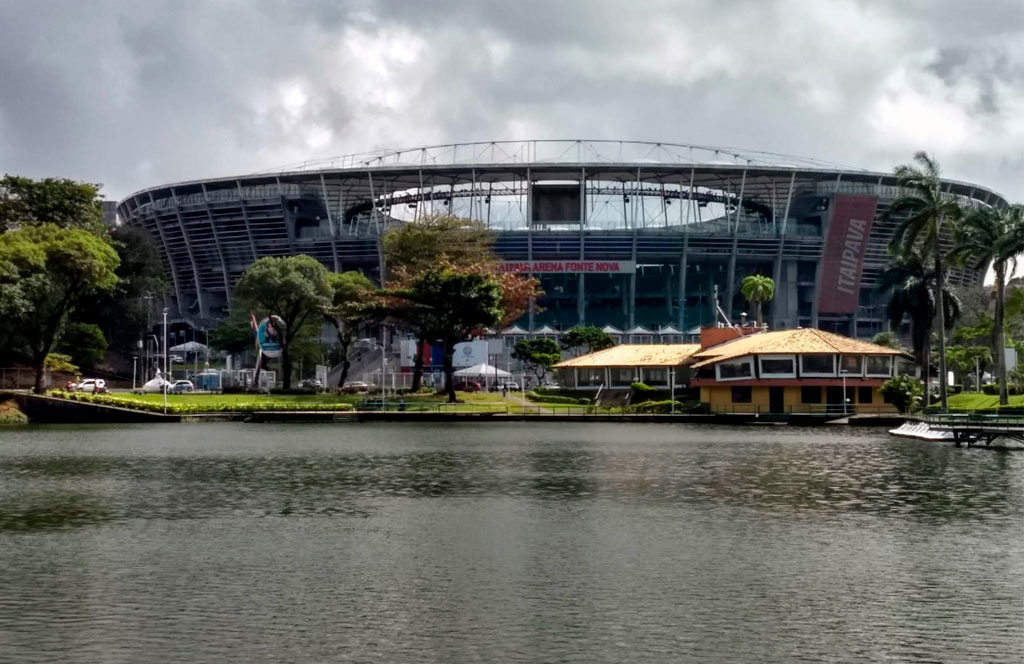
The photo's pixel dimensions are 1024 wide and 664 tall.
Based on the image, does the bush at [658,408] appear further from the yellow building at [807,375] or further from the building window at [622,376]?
the building window at [622,376]

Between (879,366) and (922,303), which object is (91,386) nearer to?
(879,366)

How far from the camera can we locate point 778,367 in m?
105

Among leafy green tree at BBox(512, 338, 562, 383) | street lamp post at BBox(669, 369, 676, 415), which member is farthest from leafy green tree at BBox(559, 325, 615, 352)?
street lamp post at BBox(669, 369, 676, 415)

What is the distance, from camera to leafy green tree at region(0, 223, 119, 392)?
94.2 meters

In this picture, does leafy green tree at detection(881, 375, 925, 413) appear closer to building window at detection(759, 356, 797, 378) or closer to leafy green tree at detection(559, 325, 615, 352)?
building window at detection(759, 356, 797, 378)

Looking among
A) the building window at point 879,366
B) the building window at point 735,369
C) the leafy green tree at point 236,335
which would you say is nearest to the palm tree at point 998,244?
the building window at point 879,366

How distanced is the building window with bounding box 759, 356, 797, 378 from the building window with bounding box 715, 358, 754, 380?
1109mm

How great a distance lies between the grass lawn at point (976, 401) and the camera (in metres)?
92.3

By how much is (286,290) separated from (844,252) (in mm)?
84587

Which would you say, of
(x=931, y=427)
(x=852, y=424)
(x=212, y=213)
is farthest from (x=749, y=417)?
(x=212, y=213)

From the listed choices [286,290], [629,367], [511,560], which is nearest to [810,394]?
[629,367]

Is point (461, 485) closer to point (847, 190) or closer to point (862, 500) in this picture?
point (862, 500)

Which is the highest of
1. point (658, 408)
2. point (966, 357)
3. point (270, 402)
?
point (966, 357)

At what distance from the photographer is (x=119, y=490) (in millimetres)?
47219
